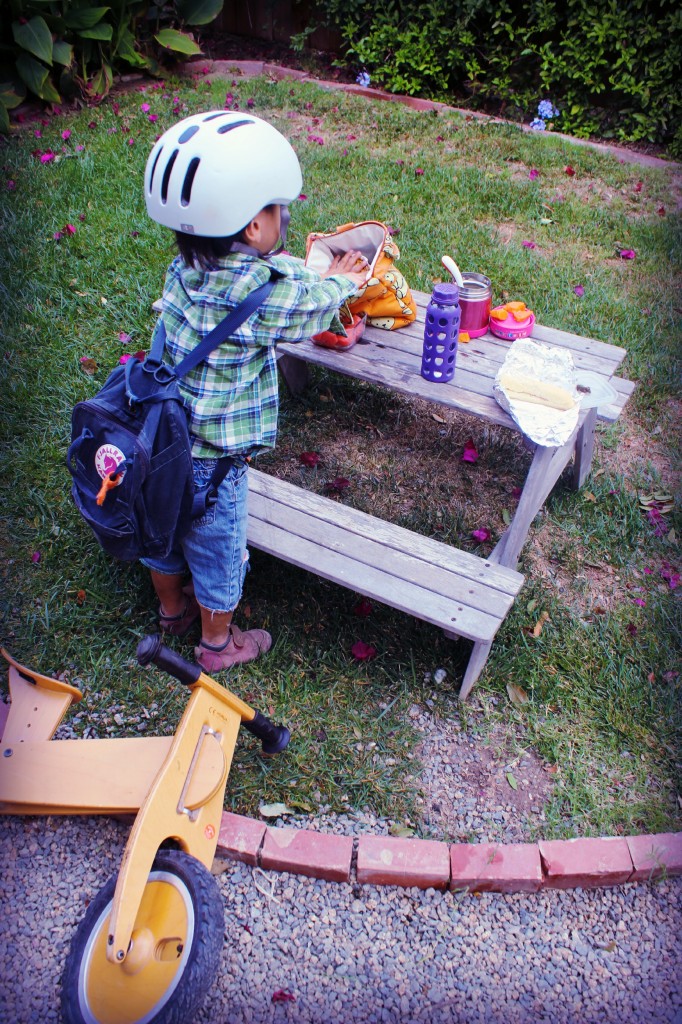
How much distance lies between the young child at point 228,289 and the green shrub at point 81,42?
14.5 ft

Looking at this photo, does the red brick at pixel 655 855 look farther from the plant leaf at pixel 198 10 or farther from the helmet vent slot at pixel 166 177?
the plant leaf at pixel 198 10

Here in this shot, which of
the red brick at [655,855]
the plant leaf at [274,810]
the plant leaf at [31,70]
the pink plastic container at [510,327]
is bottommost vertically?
the plant leaf at [274,810]

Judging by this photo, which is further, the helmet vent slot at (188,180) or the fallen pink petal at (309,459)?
the fallen pink petal at (309,459)

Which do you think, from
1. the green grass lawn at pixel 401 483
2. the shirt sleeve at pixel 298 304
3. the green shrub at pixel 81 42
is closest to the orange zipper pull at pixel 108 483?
the shirt sleeve at pixel 298 304

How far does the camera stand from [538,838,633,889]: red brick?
2.15 metres

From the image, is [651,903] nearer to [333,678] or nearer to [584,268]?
[333,678]

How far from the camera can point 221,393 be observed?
2111 mm

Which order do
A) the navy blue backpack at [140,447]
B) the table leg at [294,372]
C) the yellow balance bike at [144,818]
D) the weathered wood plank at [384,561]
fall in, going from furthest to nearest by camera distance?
the table leg at [294,372], the weathered wood plank at [384,561], the navy blue backpack at [140,447], the yellow balance bike at [144,818]

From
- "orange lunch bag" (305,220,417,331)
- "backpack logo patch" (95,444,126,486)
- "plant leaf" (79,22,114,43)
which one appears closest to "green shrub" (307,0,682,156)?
"plant leaf" (79,22,114,43)

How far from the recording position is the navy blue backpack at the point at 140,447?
198 cm

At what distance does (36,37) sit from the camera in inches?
214

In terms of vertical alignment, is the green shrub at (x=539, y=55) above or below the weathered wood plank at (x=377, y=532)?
above

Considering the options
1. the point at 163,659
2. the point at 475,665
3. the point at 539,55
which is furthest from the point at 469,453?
the point at 539,55

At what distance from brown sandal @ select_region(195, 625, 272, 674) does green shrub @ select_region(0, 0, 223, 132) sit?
4.69m
